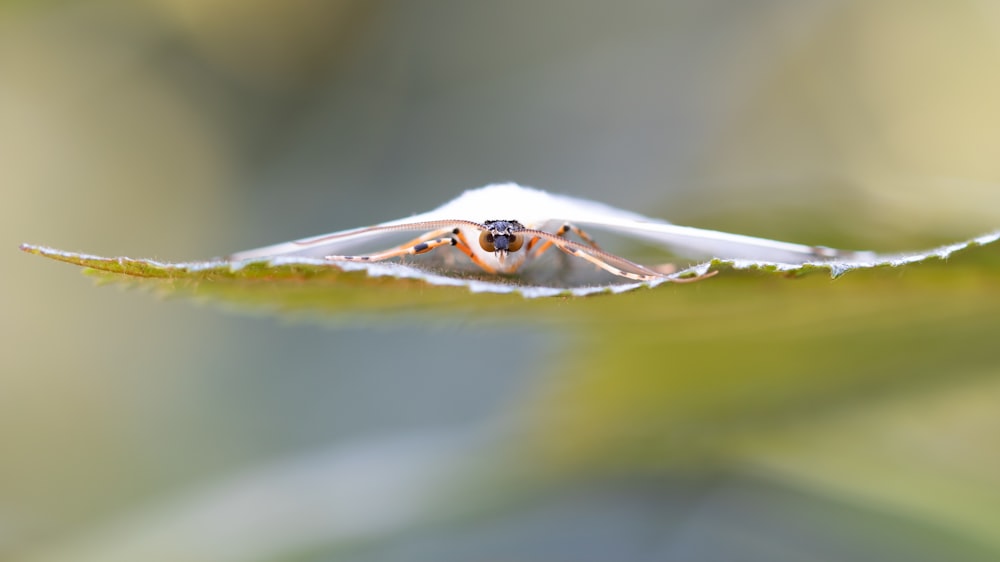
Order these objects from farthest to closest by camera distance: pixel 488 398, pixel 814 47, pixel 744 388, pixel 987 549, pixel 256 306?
pixel 814 47, pixel 488 398, pixel 744 388, pixel 256 306, pixel 987 549

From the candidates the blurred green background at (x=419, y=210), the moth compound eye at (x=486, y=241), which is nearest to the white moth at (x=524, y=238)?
the moth compound eye at (x=486, y=241)

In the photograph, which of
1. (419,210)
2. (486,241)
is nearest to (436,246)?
(486,241)

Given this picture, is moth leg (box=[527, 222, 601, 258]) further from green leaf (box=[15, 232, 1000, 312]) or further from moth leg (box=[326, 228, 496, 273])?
green leaf (box=[15, 232, 1000, 312])

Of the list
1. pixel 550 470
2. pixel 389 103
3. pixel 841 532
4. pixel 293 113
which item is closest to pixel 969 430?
pixel 841 532

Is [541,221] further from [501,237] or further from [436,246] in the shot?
[436,246]

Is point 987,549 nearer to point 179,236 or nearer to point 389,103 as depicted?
point 389,103

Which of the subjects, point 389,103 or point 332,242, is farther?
point 389,103
